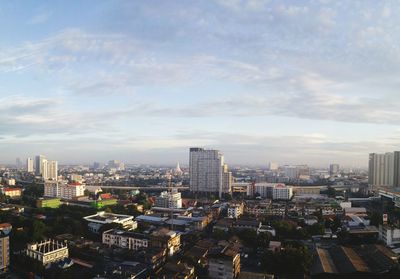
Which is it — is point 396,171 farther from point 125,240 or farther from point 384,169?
point 125,240

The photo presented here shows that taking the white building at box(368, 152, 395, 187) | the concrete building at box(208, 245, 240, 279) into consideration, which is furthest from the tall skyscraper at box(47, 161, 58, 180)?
the concrete building at box(208, 245, 240, 279)

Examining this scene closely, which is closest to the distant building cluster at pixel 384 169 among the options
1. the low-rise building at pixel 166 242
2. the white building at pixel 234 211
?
the white building at pixel 234 211

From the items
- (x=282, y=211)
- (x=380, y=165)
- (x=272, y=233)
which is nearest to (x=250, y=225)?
(x=272, y=233)

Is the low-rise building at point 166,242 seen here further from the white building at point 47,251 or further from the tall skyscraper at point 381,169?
the tall skyscraper at point 381,169

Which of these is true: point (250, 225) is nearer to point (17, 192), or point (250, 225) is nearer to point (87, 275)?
point (87, 275)

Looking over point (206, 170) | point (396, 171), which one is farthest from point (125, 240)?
point (396, 171)

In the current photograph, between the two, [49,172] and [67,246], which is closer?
[67,246]

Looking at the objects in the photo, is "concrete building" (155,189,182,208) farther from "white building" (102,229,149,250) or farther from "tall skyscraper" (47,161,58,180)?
"tall skyscraper" (47,161,58,180)
